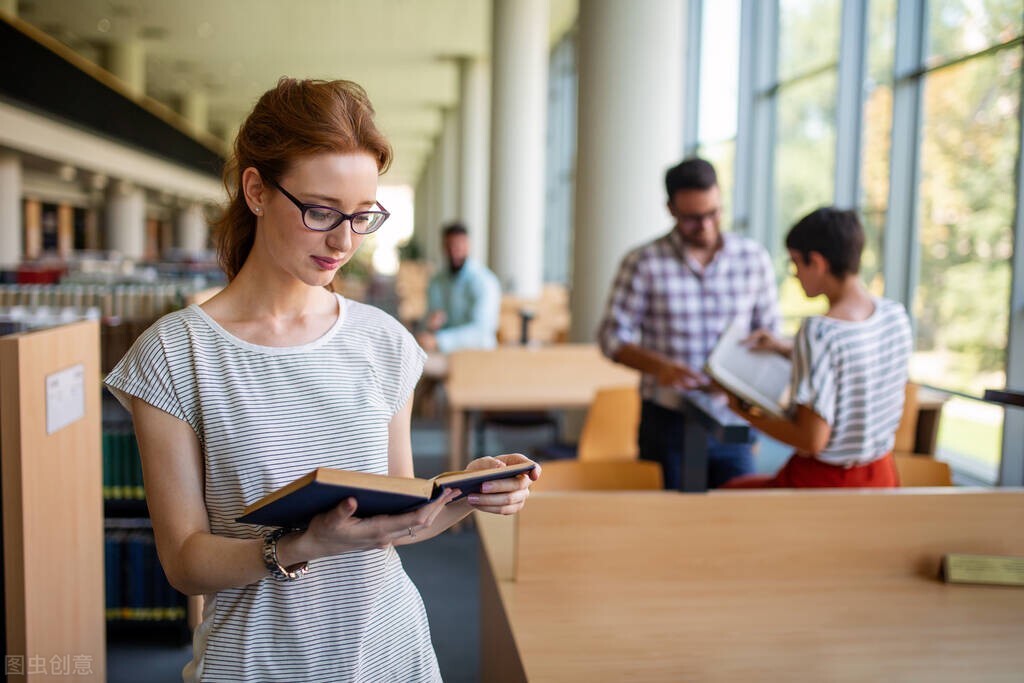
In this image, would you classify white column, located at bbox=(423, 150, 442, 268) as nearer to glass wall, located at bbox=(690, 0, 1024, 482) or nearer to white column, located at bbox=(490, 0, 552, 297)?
white column, located at bbox=(490, 0, 552, 297)

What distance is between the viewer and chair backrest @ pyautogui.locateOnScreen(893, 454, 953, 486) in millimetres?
2432

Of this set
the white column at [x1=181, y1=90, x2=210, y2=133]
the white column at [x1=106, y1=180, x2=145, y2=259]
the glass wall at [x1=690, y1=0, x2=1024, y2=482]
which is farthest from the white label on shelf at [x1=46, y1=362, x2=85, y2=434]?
the white column at [x1=181, y1=90, x2=210, y2=133]

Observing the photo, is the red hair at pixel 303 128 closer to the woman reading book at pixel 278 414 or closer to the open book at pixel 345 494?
the woman reading book at pixel 278 414

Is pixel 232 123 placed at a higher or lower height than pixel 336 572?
higher

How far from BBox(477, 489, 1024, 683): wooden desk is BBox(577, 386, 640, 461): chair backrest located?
1750 millimetres

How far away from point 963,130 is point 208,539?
4.36 meters

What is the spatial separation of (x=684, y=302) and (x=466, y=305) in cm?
278

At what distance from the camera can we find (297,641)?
1.23m

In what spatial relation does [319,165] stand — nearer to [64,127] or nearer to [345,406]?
[345,406]

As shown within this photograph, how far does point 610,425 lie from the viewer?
3.88 meters

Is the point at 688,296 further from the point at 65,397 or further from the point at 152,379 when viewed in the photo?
the point at 152,379

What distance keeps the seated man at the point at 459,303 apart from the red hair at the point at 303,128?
4.18 metres

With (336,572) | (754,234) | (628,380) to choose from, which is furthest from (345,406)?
(754,234)

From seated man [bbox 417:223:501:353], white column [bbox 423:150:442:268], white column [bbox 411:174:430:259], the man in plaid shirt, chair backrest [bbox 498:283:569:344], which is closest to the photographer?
the man in plaid shirt
